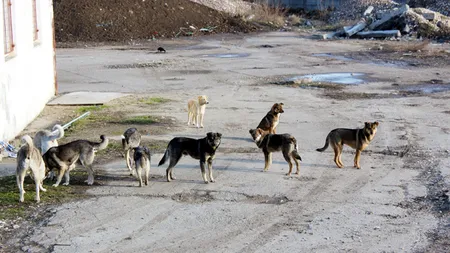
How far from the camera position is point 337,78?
24.1 m

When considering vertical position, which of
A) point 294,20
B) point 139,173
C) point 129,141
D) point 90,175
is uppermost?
point 129,141

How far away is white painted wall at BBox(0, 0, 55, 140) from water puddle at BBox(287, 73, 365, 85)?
26.4 feet

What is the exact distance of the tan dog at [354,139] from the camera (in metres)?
12.2

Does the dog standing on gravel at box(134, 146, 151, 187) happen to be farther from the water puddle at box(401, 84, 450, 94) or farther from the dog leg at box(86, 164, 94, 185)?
the water puddle at box(401, 84, 450, 94)

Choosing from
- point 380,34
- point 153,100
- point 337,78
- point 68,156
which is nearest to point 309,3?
point 380,34

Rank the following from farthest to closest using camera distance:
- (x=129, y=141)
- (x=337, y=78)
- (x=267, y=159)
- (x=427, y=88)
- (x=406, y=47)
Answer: (x=406, y=47), (x=337, y=78), (x=427, y=88), (x=267, y=159), (x=129, y=141)

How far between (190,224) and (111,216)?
1123 millimetres

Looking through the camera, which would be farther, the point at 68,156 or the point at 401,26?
the point at 401,26

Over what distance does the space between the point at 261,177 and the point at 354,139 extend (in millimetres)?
1860

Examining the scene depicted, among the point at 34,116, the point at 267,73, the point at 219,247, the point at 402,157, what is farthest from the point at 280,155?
the point at 267,73

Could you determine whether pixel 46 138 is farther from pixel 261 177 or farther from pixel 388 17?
pixel 388 17

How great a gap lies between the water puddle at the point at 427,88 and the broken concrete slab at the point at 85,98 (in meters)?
8.64

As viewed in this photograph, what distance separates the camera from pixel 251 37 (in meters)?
39.8

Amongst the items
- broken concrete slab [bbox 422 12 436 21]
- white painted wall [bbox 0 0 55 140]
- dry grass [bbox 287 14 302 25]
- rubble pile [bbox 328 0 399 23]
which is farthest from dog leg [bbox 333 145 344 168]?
dry grass [bbox 287 14 302 25]
